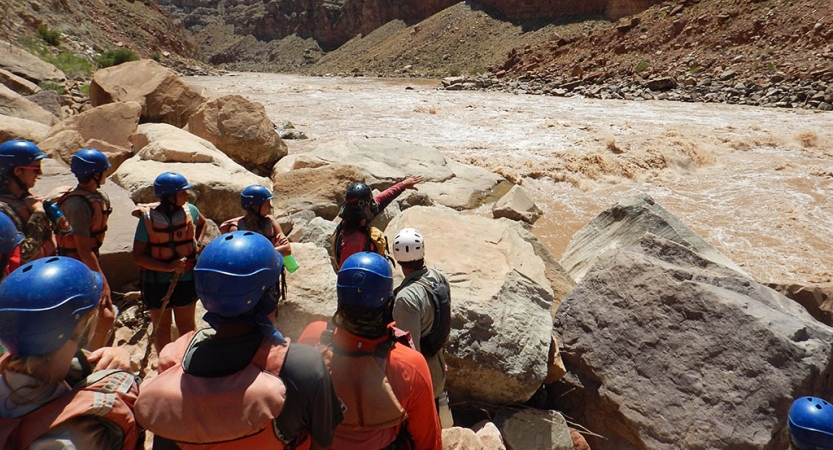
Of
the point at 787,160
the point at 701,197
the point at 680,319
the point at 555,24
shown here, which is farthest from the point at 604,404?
the point at 555,24

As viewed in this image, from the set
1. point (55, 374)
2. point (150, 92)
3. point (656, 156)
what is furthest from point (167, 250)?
point (656, 156)

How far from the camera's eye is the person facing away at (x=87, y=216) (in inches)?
120

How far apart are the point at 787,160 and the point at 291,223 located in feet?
39.5

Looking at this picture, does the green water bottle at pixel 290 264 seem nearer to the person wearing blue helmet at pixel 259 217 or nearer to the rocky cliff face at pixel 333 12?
the person wearing blue helmet at pixel 259 217

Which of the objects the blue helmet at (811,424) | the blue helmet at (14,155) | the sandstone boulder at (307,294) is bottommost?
the sandstone boulder at (307,294)

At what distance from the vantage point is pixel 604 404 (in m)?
3.34

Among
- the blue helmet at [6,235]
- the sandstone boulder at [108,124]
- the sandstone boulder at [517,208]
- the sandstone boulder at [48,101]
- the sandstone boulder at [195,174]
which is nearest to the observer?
the blue helmet at [6,235]

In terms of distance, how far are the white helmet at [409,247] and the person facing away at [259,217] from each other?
109 centimetres

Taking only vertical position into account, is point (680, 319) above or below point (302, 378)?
below

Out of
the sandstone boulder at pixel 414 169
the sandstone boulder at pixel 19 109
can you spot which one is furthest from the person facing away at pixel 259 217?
the sandstone boulder at pixel 19 109

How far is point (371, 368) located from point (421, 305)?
29.5 inches

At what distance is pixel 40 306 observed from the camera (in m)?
1.26

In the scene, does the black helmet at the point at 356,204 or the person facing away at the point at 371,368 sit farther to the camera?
the black helmet at the point at 356,204

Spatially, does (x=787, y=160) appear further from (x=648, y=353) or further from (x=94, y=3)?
(x=94, y=3)
